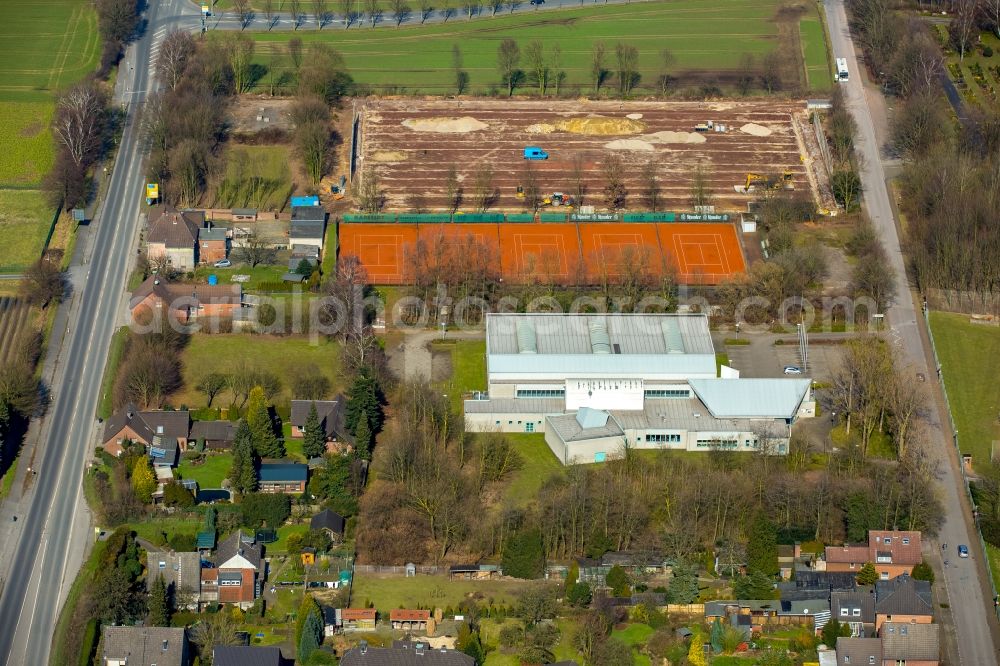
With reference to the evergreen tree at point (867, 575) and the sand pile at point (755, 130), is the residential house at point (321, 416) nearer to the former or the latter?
the evergreen tree at point (867, 575)

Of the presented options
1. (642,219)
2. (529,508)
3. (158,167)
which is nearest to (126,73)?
(158,167)

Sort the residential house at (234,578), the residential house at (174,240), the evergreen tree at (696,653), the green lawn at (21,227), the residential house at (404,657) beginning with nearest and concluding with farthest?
the residential house at (404,657) < the evergreen tree at (696,653) < the residential house at (234,578) < the residential house at (174,240) < the green lawn at (21,227)

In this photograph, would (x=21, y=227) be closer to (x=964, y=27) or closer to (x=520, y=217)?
(x=520, y=217)

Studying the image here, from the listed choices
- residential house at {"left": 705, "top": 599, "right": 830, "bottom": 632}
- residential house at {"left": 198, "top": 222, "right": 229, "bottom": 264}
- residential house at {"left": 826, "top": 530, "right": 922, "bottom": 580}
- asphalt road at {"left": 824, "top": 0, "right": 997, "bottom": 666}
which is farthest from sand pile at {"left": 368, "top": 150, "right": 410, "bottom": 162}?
residential house at {"left": 705, "top": 599, "right": 830, "bottom": 632}

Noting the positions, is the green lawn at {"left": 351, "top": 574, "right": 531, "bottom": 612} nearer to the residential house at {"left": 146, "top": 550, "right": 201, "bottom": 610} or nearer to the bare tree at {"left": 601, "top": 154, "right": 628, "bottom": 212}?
the residential house at {"left": 146, "top": 550, "right": 201, "bottom": 610}

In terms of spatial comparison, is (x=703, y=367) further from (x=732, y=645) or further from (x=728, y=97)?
(x=728, y=97)

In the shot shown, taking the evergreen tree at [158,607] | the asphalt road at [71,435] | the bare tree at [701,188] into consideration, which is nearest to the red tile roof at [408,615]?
the evergreen tree at [158,607]
